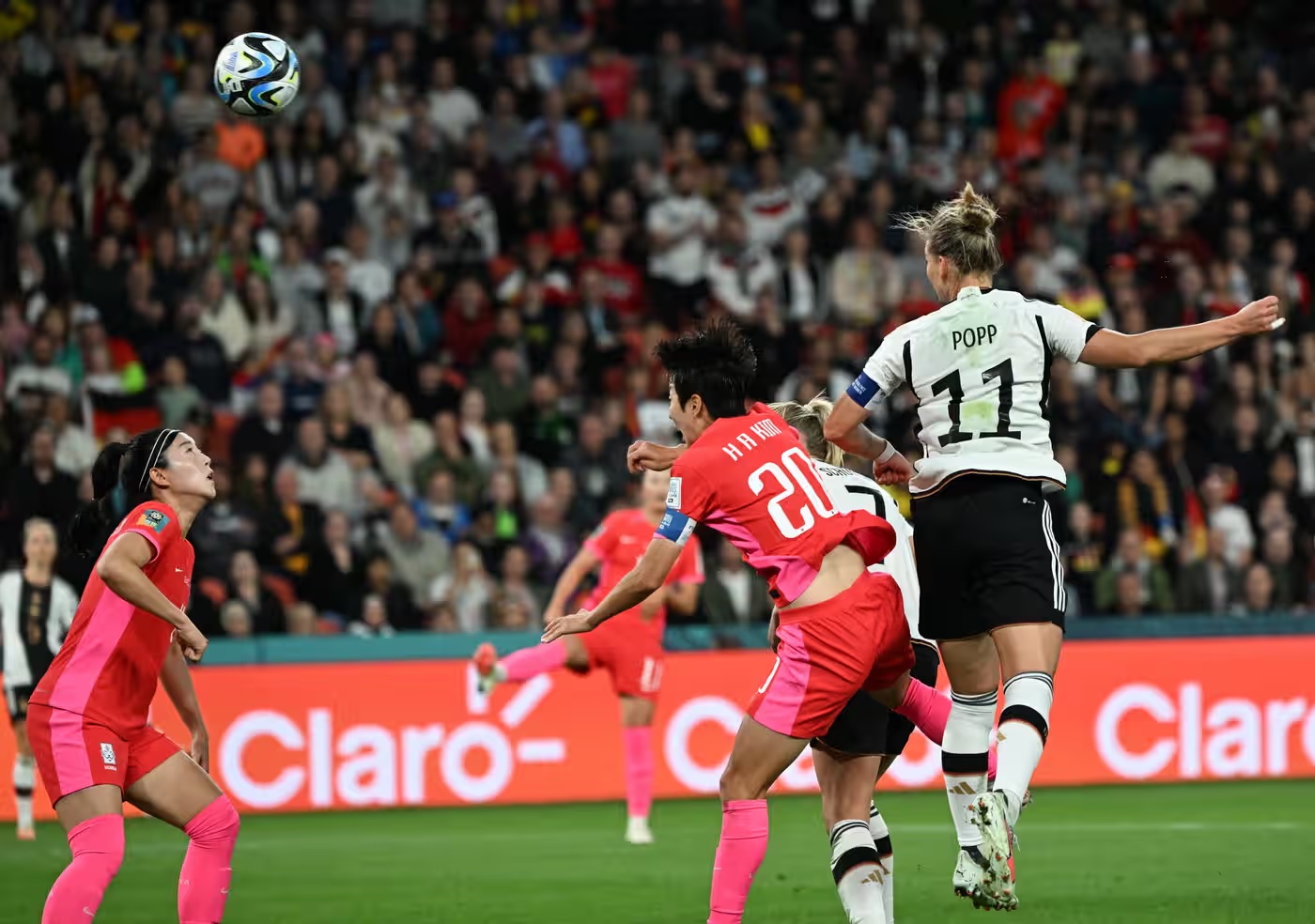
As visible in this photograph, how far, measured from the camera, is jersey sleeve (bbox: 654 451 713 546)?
261 inches

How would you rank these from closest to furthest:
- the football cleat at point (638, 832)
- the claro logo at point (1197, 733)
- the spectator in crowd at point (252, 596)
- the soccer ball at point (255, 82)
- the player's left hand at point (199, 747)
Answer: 1. the player's left hand at point (199, 747)
2. the soccer ball at point (255, 82)
3. the football cleat at point (638, 832)
4. the spectator in crowd at point (252, 596)
5. the claro logo at point (1197, 733)

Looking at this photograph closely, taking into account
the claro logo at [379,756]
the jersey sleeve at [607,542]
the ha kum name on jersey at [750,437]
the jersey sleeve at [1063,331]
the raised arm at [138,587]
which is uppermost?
the jersey sleeve at [1063,331]

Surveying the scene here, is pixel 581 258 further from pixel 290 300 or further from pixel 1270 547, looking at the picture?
pixel 1270 547

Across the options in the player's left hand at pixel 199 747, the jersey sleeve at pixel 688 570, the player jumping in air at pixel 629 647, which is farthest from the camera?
the jersey sleeve at pixel 688 570

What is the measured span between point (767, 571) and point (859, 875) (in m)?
1.09

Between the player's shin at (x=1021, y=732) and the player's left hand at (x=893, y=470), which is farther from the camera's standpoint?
the player's left hand at (x=893, y=470)

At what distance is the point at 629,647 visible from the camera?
475 inches

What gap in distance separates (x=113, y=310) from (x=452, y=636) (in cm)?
431

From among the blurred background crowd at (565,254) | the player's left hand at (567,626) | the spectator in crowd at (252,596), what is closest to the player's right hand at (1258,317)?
the player's left hand at (567,626)

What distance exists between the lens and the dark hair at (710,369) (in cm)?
681

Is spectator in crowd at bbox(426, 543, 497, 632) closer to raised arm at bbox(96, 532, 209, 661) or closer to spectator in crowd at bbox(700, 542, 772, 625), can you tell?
spectator in crowd at bbox(700, 542, 772, 625)

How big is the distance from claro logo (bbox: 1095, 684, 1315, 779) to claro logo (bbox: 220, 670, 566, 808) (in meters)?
4.17

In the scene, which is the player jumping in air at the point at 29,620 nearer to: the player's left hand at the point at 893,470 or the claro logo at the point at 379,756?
the claro logo at the point at 379,756

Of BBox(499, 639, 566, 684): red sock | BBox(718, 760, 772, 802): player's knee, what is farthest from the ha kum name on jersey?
BBox(499, 639, 566, 684): red sock
